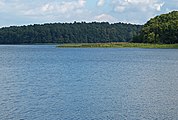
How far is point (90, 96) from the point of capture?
2934 cm

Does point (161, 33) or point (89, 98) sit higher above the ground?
point (161, 33)

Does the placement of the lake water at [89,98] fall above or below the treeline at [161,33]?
below

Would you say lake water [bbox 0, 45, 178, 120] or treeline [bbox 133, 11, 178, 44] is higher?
treeline [bbox 133, 11, 178, 44]

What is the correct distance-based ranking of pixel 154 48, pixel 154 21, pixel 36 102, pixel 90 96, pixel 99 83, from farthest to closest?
pixel 154 21 < pixel 154 48 < pixel 99 83 < pixel 90 96 < pixel 36 102

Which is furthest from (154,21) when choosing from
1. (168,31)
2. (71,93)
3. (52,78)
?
(71,93)

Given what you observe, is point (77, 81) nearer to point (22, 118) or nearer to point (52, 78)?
point (52, 78)

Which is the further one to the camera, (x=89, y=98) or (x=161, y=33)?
(x=161, y=33)

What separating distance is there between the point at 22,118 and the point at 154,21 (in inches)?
4512

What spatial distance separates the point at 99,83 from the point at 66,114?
44.8 ft

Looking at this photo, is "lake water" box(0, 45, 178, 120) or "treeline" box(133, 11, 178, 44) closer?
"lake water" box(0, 45, 178, 120)

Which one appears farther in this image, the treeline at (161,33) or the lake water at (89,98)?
the treeline at (161,33)

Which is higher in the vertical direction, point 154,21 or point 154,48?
point 154,21

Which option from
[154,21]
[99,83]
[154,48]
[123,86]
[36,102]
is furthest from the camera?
[154,21]

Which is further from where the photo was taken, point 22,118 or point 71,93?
point 71,93
